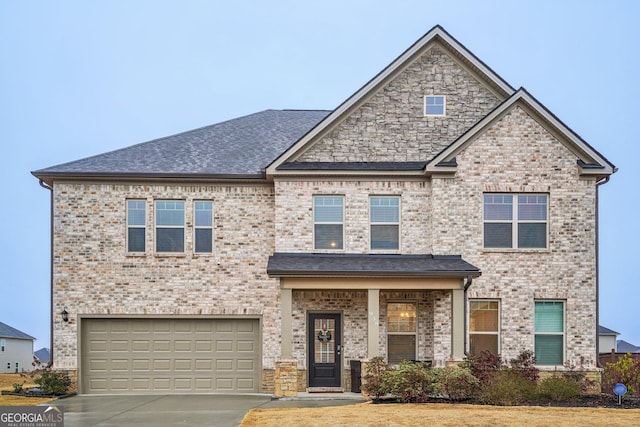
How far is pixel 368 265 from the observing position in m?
17.2

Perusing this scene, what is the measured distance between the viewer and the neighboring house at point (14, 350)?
128 feet

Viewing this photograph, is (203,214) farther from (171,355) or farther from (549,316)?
(549,316)

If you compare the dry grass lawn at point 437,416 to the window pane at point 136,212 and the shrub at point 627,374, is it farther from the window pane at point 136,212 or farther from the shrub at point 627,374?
the window pane at point 136,212

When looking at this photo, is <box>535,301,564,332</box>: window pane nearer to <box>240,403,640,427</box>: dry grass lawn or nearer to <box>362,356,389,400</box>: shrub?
<box>240,403,640,427</box>: dry grass lawn

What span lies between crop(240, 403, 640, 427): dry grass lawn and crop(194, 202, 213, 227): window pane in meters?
6.42

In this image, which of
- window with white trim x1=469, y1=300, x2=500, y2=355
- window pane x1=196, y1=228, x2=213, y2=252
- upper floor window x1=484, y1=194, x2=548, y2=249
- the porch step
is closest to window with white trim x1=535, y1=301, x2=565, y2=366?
window with white trim x1=469, y1=300, x2=500, y2=355

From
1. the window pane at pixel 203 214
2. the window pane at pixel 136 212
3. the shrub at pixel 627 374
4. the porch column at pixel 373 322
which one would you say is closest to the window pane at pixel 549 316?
the shrub at pixel 627 374

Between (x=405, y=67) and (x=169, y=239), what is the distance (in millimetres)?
8413

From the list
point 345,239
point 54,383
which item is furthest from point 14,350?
point 345,239

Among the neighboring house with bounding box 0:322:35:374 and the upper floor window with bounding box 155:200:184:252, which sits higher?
the upper floor window with bounding box 155:200:184:252

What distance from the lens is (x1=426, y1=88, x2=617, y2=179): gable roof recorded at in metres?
17.5

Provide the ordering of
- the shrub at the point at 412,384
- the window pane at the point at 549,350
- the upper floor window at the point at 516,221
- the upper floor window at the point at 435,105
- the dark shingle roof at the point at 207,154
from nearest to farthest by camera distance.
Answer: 1. the shrub at the point at 412,384
2. the window pane at the point at 549,350
3. the upper floor window at the point at 516,221
4. the dark shingle roof at the point at 207,154
5. the upper floor window at the point at 435,105

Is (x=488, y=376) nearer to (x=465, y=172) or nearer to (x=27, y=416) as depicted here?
(x=465, y=172)

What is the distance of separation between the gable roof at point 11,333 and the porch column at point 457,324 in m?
31.3
